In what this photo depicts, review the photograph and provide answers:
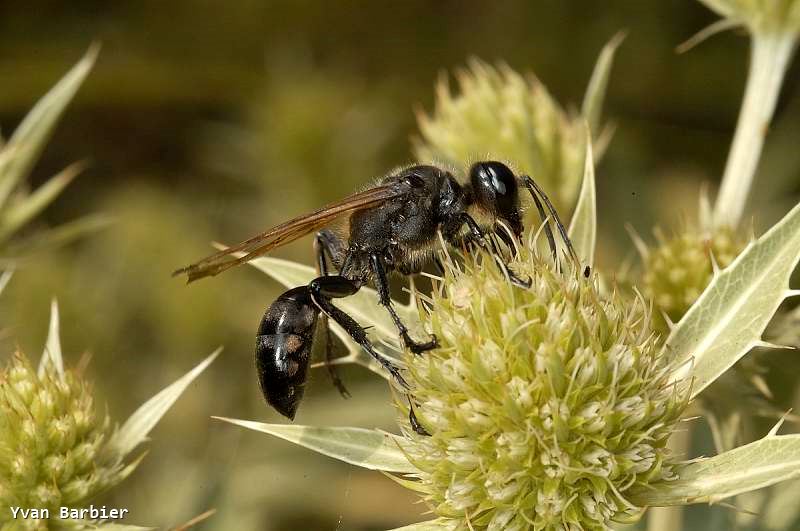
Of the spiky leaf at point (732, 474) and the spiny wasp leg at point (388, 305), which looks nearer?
the spiky leaf at point (732, 474)

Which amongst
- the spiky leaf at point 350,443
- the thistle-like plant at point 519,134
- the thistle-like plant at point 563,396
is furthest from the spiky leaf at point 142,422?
the thistle-like plant at point 519,134

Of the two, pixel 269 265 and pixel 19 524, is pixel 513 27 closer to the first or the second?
pixel 269 265

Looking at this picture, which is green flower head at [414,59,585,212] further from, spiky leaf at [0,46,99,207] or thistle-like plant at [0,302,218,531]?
thistle-like plant at [0,302,218,531]

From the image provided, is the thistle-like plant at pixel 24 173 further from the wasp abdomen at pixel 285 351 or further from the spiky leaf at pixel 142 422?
the wasp abdomen at pixel 285 351

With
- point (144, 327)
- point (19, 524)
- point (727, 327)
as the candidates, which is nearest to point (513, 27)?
point (144, 327)

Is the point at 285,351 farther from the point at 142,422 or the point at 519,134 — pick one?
the point at 519,134

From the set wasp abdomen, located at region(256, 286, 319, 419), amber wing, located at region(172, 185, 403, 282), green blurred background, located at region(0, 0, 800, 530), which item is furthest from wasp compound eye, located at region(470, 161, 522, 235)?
green blurred background, located at region(0, 0, 800, 530)
